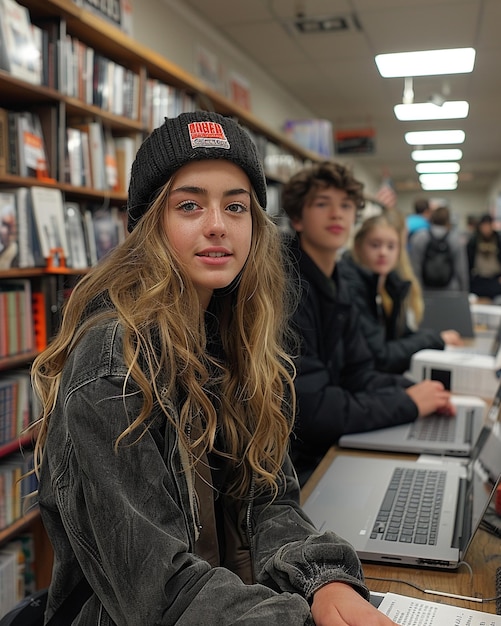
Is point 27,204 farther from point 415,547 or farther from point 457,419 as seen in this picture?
point 415,547

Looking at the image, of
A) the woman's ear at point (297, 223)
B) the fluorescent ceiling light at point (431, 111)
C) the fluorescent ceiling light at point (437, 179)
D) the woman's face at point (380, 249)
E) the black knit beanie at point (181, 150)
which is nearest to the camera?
the black knit beanie at point (181, 150)

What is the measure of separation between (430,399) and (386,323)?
3.85 ft

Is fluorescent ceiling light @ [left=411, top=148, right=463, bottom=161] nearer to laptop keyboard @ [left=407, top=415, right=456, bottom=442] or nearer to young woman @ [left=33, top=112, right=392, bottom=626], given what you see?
laptop keyboard @ [left=407, top=415, right=456, bottom=442]

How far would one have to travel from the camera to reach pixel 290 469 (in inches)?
46.5

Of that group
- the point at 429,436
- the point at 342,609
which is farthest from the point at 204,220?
the point at 429,436

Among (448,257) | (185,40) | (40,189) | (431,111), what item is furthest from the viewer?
(431,111)

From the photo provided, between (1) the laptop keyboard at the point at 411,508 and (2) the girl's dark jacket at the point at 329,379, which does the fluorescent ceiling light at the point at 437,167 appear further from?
(1) the laptop keyboard at the point at 411,508

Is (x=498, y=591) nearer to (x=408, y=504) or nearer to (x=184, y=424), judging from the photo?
(x=408, y=504)

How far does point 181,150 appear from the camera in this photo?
100cm

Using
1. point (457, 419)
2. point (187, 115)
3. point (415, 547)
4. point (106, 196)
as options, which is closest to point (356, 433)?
point (457, 419)

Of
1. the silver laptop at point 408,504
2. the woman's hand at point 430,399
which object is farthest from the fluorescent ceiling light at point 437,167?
the silver laptop at point 408,504

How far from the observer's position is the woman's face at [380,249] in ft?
9.48

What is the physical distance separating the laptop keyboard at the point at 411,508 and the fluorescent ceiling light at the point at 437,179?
491 inches

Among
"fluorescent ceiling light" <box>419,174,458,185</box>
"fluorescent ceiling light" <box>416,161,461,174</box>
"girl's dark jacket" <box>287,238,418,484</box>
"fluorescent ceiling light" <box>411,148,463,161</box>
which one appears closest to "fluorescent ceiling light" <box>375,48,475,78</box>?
"girl's dark jacket" <box>287,238,418,484</box>
